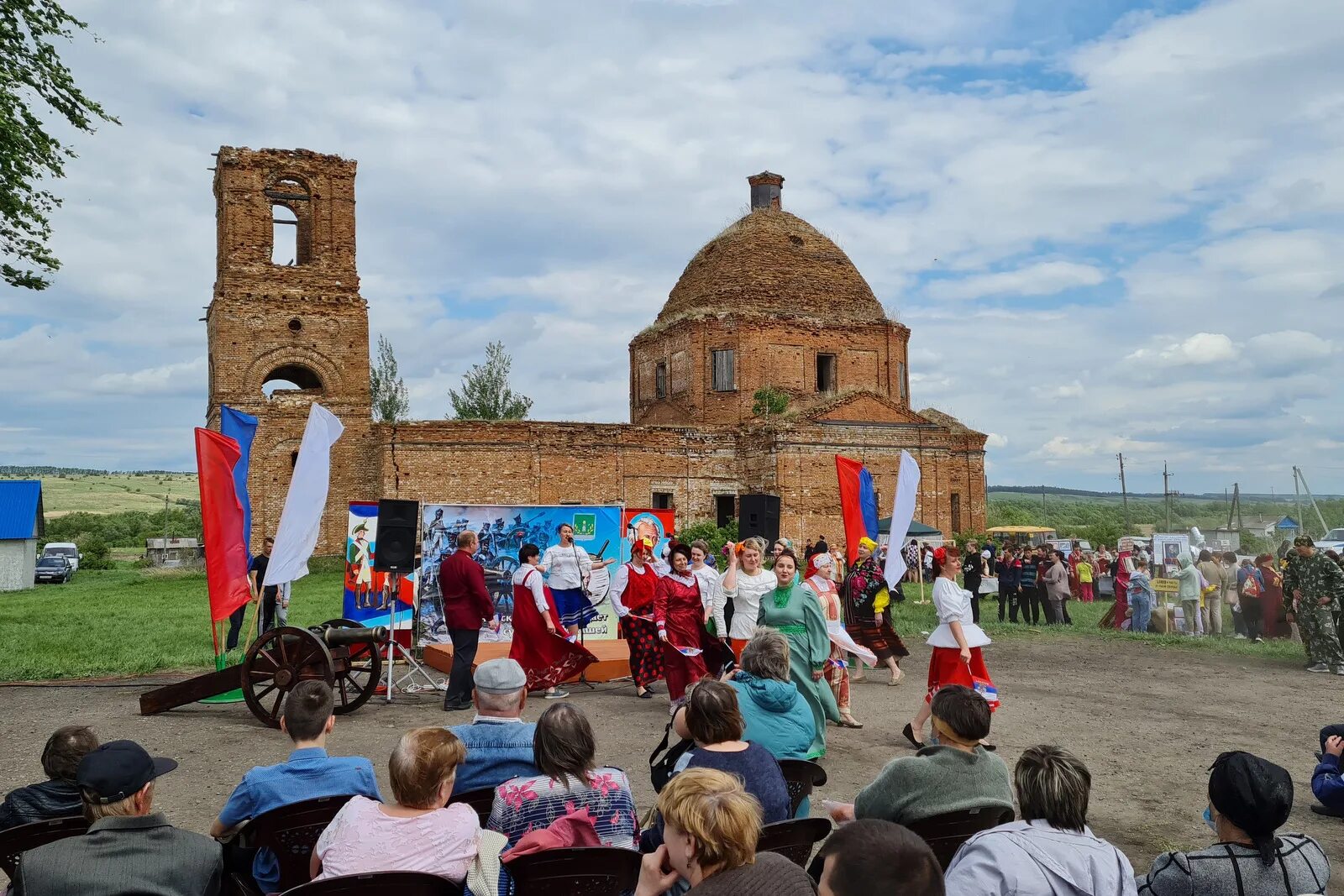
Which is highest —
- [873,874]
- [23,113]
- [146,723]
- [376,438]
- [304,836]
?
[23,113]

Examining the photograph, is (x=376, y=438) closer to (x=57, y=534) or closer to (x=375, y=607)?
(x=375, y=607)

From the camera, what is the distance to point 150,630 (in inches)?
683

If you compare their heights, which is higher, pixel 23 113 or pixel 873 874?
pixel 23 113

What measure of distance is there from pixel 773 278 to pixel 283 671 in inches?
1258

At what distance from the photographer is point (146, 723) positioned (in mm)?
9398

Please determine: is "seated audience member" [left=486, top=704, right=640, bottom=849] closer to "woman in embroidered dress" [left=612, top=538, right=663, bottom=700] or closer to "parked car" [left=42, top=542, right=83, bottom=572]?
"woman in embroidered dress" [left=612, top=538, right=663, bottom=700]

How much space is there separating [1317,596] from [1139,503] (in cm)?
11414

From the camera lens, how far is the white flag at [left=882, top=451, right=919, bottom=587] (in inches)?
436

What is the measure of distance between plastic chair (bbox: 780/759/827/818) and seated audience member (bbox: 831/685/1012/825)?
0.44 meters

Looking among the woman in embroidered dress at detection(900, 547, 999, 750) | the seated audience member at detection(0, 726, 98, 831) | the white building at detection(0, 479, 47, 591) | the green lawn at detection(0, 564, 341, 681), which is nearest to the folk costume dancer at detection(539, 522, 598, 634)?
the green lawn at detection(0, 564, 341, 681)

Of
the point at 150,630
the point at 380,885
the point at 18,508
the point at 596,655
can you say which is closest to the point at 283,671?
the point at 596,655

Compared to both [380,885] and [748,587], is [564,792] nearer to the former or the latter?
[380,885]

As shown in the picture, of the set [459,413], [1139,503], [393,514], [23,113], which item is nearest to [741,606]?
[393,514]

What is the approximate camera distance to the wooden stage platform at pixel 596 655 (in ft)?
39.2
